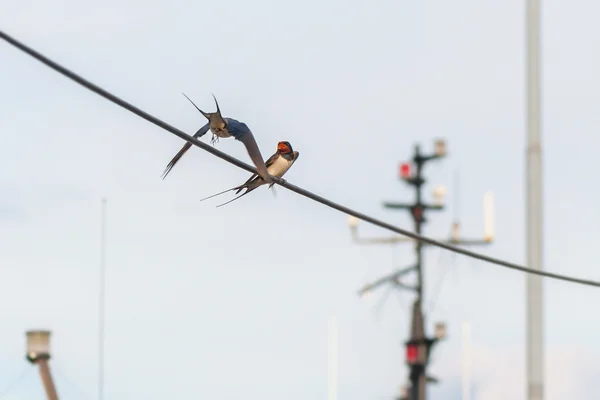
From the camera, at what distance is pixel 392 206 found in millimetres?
35375

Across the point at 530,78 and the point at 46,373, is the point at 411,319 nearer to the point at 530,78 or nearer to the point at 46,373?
the point at 530,78

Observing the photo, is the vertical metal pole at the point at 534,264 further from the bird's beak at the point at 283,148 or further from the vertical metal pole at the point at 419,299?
the vertical metal pole at the point at 419,299

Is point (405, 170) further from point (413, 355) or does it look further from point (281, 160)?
point (281, 160)

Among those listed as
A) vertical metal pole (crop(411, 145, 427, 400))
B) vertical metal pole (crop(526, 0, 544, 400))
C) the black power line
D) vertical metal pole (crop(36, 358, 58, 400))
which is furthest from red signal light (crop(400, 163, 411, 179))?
the black power line

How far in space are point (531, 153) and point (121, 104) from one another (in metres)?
11.7

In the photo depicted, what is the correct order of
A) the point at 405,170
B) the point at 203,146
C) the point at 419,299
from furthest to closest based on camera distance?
A: 1. the point at 405,170
2. the point at 419,299
3. the point at 203,146

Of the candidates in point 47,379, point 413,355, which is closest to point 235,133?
point 47,379

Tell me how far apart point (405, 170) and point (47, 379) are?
680 inches

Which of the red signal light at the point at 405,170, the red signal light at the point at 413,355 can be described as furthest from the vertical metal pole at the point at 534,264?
the red signal light at the point at 405,170

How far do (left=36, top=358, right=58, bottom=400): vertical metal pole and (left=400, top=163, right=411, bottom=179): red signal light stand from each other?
1658cm

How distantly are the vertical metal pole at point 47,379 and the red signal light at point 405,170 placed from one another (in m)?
16.6

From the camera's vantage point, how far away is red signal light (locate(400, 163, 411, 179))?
35.5 m

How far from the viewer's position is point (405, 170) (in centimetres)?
3562

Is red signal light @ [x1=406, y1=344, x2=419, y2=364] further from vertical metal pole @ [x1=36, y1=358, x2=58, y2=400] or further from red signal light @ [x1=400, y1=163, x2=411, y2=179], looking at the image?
vertical metal pole @ [x1=36, y1=358, x2=58, y2=400]
